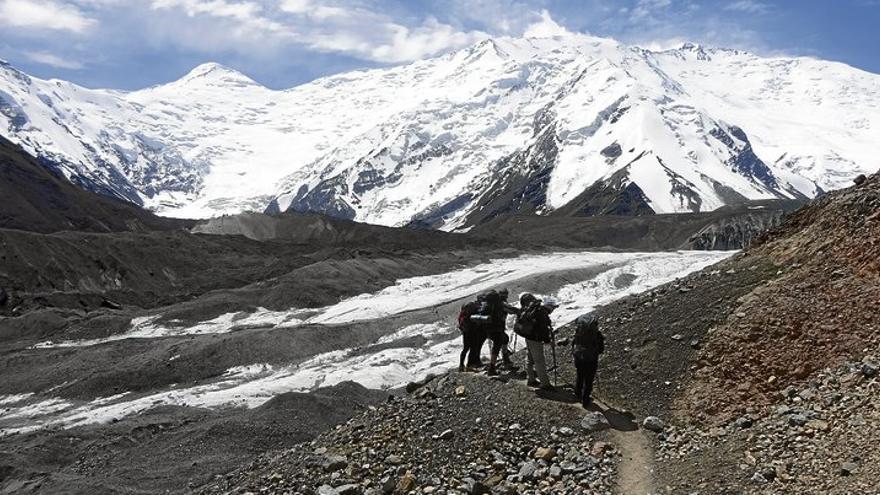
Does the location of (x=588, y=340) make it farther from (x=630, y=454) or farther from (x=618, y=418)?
(x=630, y=454)

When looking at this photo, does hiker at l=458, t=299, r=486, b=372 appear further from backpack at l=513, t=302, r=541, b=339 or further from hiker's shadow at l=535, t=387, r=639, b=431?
hiker's shadow at l=535, t=387, r=639, b=431

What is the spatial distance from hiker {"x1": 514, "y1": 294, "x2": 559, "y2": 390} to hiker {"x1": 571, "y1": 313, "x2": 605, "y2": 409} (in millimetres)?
684

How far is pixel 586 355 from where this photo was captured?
632 inches

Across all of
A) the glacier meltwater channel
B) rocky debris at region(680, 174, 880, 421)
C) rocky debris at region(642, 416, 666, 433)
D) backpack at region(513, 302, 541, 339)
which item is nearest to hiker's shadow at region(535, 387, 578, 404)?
backpack at region(513, 302, 541, 339)

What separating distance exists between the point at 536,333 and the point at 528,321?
0.36 m

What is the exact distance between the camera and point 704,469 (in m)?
13.2

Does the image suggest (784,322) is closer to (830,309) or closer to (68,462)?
(830,309)

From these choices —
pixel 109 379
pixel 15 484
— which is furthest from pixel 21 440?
pixel 109 379

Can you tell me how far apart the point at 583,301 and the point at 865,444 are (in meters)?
59.7

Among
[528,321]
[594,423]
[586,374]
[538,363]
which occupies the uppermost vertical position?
[528,321]

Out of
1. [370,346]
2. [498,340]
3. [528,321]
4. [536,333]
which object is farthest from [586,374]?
[370,346]

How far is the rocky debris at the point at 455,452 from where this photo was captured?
46.4ft

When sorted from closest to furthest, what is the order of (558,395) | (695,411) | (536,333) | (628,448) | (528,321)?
(628,448) < (695,411) < (558,395) < (536,333) < (528,321)

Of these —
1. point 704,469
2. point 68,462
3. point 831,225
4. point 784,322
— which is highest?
point 831,225
